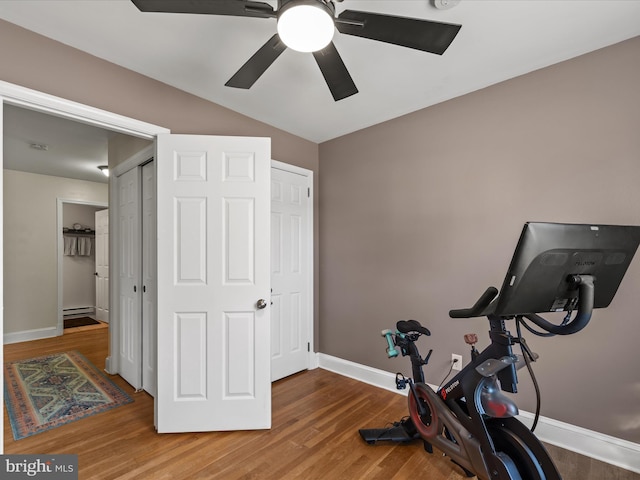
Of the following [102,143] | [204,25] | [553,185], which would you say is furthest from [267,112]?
[553,185]

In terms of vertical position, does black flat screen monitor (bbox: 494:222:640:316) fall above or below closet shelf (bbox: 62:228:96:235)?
below

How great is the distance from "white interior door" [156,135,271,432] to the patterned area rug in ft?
2.94

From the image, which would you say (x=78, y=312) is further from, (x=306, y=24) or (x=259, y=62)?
(x=306, y=24)

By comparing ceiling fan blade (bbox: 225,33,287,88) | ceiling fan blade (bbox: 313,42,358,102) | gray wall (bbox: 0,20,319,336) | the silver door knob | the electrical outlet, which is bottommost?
the electrical outlet

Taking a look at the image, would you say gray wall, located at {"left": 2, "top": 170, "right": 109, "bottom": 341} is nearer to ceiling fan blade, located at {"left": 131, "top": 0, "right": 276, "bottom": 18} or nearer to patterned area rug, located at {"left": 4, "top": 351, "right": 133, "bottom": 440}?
patterned area rug, located at {"left": 4, "top": 351, "right": 133, "bottom": 440}

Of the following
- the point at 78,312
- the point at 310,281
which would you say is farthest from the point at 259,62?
the point at 78,312

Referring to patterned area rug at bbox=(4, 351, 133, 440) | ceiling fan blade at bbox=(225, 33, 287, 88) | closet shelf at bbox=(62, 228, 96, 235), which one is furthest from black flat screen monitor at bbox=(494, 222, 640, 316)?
closet shelf at bbox=(62, 228, 96, 235)

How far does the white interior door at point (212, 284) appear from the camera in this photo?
2.18 meters

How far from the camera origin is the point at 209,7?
3.88 feet

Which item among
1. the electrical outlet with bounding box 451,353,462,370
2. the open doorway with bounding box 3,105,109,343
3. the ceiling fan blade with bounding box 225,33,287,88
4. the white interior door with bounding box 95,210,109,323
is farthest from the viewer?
the white interior door with bounding box 95,210,109,323

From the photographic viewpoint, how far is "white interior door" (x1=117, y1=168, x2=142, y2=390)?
2.83 meters

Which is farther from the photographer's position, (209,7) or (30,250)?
(30,250)

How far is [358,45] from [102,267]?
20.7 feet

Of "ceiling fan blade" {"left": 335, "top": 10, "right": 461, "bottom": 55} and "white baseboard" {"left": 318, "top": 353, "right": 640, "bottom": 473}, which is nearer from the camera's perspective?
"ceiling fan blade" {"left": 335, "top": 10, "right": 461, "bottom": 55}
